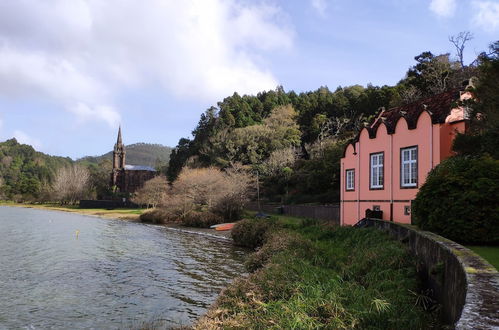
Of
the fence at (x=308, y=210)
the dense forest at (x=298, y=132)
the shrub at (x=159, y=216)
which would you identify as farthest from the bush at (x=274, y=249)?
the shrub at (x=159, y=216)

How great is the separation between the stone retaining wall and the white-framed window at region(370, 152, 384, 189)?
1289cm

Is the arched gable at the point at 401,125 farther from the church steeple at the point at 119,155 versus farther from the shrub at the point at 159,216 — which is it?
the church steeple at the point at 119,155

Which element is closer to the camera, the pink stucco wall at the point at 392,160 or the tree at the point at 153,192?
the pink stucco wall at the point at 392,160

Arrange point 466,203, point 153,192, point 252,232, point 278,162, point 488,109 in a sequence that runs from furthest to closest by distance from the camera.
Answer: point 153,192 → point 278,162 → point 252,232 → point 488,109 → point 466,203

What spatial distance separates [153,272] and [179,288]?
3746mm

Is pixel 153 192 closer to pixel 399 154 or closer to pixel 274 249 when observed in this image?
pixel 399 154

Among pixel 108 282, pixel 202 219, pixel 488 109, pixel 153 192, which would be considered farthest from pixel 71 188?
pixel 488 109

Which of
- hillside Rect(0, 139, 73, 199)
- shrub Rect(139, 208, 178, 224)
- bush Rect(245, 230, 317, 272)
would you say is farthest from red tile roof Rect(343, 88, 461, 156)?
hillside Rect(0, 139, 73, 199)

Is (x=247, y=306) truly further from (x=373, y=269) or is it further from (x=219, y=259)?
(x=219, y=259)

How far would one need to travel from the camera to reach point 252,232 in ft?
93.4

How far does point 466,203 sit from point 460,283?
577 centimetres

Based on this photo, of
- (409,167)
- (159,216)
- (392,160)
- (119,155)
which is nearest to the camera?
(409,167)

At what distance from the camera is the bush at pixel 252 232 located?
91.3 ft

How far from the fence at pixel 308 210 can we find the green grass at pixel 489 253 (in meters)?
16.9
